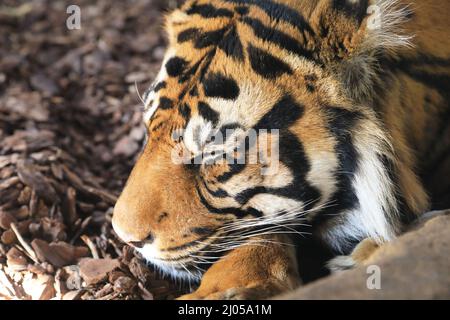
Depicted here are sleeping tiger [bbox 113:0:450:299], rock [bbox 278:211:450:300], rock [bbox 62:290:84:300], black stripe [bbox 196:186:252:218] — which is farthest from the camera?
rock [bbox 62:290:84:300]

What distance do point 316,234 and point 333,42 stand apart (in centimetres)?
84

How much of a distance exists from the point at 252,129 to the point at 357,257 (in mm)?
693

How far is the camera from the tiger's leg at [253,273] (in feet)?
8.27

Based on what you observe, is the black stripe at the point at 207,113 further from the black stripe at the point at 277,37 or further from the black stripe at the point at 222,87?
the black stripe at the point at 277,37

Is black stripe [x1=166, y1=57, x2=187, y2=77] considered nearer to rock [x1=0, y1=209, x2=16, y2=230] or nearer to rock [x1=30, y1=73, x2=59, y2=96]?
rock [x1=0, y1=209, x2=16, y2=230]

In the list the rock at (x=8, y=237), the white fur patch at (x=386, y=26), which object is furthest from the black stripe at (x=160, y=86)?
the rock at (x=8, y=237)

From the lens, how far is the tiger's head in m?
2.58

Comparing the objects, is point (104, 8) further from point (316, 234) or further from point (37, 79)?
point (316, 234)

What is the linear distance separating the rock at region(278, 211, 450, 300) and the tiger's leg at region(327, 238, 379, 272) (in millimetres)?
402

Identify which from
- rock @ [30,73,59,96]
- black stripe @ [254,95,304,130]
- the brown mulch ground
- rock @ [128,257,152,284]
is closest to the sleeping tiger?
black stripe @ [254,95,304,130]

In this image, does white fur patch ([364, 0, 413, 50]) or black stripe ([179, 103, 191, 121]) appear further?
black stripe ([179, 103, 191, 121])

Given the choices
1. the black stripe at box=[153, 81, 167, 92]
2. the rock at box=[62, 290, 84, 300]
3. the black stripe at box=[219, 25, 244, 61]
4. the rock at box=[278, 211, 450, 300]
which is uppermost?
the black stripe at box=[219, 25, 244, 61]

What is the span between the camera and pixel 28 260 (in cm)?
318
